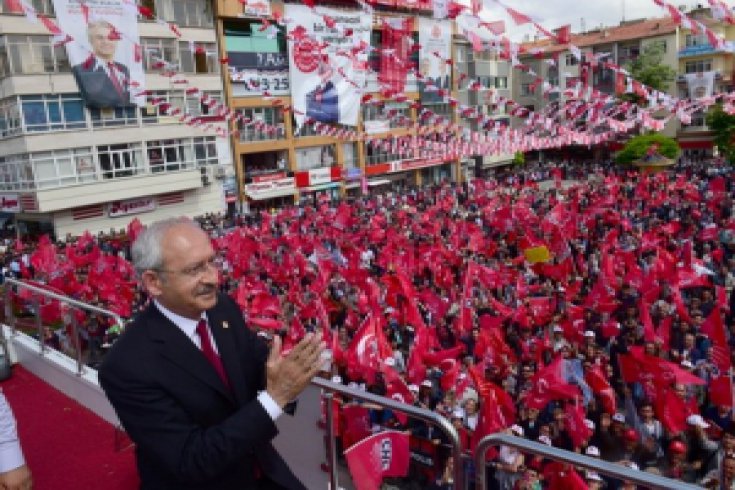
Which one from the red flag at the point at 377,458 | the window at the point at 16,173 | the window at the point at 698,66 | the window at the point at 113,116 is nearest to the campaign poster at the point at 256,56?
the window at the point at 113,116

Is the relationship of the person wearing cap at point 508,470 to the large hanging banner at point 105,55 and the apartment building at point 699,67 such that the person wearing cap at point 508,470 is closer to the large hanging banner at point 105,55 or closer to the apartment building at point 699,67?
the large hanging banner at point 105,55

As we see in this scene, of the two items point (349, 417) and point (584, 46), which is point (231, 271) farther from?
point (584, 46)

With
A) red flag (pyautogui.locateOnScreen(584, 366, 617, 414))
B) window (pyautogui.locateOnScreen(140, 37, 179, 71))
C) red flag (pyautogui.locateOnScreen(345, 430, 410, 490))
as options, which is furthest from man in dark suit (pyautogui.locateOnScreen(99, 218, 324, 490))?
window (pyautogui.locateOnScreen(140, 37, 179, 71))

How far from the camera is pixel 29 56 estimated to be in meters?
27.0

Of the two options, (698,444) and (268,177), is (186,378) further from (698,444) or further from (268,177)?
(268,177)

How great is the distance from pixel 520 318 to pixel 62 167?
2587 centimetres

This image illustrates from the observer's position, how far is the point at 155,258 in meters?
2.14

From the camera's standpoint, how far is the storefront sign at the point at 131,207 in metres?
30.8

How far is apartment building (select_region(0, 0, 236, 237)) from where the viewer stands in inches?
1064

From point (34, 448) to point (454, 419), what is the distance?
4234 mm

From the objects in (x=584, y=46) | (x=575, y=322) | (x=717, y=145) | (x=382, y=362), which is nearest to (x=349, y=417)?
(x=382, y=362)

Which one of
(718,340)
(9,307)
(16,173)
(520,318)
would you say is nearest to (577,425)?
(718,340)

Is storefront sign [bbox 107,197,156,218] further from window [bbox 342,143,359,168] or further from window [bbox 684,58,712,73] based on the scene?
window [bbox 684,58,712,73]

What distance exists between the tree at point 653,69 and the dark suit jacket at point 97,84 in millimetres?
37943
